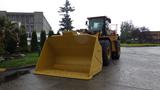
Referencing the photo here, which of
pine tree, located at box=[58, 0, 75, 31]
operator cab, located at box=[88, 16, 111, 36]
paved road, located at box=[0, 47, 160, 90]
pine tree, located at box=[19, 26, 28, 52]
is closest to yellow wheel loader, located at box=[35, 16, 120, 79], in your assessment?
paved road, located at box=[0, 47, 160, 90]

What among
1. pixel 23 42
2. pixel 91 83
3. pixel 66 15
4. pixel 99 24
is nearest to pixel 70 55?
pixel 91 83

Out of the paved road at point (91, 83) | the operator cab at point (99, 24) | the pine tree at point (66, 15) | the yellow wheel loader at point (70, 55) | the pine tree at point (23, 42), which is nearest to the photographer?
the paved road at point (91, 83)

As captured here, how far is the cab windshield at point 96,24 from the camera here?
1300cm

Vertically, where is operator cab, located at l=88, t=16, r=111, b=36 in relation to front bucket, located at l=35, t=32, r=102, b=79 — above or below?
above

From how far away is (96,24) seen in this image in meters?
13.2

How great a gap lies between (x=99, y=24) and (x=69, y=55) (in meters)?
4.26

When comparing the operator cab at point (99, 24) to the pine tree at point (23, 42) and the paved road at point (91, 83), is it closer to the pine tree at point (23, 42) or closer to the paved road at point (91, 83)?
the paved road at point (91, 83)

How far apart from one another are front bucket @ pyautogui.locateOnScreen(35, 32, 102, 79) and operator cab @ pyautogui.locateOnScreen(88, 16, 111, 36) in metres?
3.97

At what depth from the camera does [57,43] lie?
9148mm

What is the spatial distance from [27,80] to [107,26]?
6.71 metres

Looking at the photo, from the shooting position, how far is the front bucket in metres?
8.57

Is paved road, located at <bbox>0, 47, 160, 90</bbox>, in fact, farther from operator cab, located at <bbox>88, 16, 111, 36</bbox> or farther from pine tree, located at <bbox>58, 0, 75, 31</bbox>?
pine tree, located at <bbox>58, 0, 75, 31</bbox>

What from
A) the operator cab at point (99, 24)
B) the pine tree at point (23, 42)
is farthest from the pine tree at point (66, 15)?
the operator cab at point (99, 24)

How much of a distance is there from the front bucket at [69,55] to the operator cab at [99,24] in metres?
3.97
